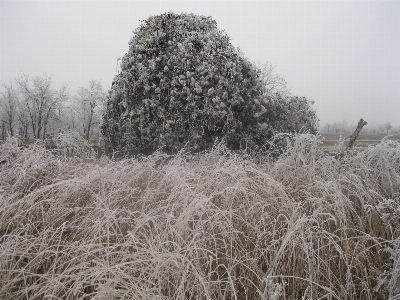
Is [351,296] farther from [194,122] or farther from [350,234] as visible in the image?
[194,122]

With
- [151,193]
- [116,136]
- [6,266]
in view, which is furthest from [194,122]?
[6,266]

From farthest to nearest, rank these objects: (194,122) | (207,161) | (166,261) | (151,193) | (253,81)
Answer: (253,81) → (194,122) → (207,161) → (151,193) → (166,261)

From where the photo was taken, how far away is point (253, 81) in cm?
512

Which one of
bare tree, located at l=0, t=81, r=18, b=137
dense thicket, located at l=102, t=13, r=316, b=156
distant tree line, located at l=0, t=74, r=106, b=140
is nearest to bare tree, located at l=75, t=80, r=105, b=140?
distant tree line, located at l=0, t=74, r=106, b=140

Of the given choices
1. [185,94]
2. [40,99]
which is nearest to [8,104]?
[40,99]

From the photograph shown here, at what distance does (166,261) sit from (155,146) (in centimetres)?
336

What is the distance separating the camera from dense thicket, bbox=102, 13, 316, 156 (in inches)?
187

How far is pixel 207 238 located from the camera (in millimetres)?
2053

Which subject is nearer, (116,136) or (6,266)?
(6,266)

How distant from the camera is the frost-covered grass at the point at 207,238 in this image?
1775 mm

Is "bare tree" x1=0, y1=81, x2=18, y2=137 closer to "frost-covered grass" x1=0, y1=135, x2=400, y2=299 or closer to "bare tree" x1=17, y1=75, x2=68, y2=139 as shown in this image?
"bare tree" x1=17, y1=75, x2=68, y2=139

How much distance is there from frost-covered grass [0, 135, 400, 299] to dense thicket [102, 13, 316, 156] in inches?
27.8

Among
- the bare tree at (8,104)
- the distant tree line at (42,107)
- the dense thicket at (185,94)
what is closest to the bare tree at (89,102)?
the distant tree line at (42,107)

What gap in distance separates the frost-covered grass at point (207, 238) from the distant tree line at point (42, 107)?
31393 millimetres
